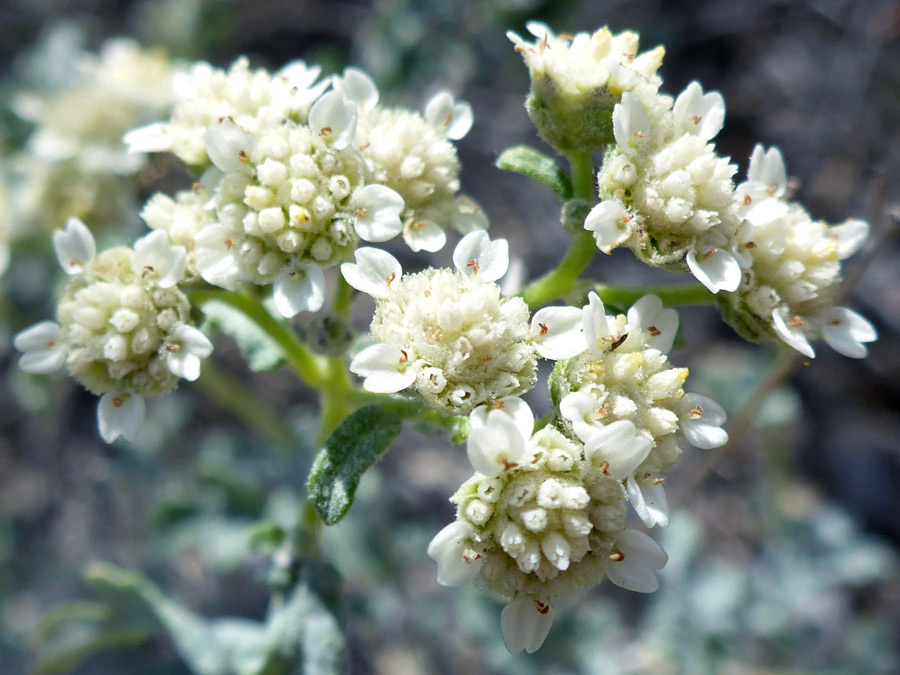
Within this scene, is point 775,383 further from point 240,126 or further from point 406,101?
point 406,101

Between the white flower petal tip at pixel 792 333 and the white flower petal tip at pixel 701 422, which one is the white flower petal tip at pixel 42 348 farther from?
the white flower petal tip at pixel 792 333

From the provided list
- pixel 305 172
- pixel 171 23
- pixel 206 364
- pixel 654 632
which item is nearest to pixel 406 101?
pixel 171 23

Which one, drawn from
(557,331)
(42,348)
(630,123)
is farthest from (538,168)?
(42,348)

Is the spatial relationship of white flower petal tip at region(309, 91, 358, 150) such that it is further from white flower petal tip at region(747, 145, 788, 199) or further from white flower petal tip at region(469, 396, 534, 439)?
white flower petal tip at region(747, 145, 788, 199)

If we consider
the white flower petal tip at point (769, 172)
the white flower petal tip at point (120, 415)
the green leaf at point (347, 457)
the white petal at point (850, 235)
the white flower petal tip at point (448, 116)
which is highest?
the white flower petal tip at point (769, 172)

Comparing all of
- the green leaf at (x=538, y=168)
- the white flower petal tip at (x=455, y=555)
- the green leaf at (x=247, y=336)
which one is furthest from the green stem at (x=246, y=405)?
the white flower petal tip at (x=455, y=555)
